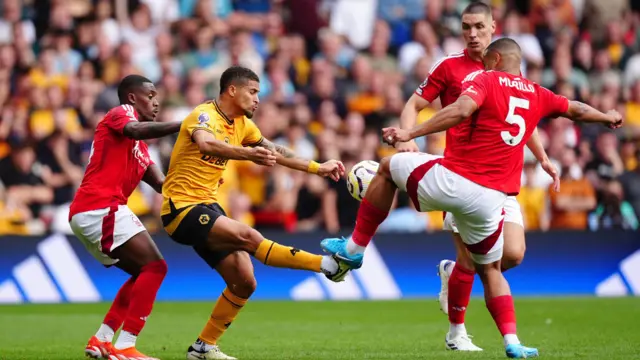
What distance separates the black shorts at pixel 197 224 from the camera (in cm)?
937

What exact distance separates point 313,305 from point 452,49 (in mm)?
6745

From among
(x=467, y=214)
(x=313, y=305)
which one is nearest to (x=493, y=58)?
(x=467, y=214)

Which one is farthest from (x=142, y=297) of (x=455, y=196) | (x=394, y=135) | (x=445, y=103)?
(x=445, y=103)

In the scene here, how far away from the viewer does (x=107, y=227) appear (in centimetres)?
966

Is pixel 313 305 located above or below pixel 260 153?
below

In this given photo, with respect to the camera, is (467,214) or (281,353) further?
(281,353)

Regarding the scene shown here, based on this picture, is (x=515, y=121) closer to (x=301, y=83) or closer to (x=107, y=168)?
(x=107, y=168)

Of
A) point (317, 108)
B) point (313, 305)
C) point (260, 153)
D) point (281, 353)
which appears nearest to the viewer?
point (260, 153)

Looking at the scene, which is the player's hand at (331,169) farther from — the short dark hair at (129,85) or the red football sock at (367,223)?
the short dark hair at (129,85)

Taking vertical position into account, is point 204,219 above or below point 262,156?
below

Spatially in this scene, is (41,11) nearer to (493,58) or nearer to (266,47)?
(266,47)

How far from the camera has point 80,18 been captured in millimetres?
20609

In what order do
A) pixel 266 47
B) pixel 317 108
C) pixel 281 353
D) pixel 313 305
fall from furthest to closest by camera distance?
1. pixel 266 47
2. pixel 317 108
3. pixel 313 305
4. pixel 281 353

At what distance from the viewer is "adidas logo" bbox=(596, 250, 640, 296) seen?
1736cm
